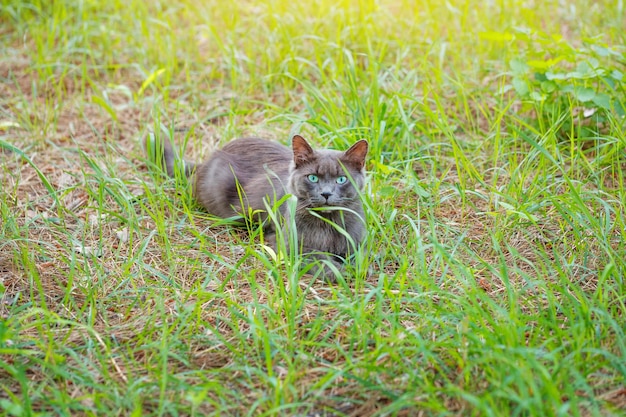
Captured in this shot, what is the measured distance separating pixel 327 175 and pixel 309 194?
0.13m

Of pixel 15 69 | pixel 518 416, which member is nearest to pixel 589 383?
pixel 518 416

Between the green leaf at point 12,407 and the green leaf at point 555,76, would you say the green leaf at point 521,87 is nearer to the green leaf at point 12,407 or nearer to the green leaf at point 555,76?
the green leaf at point 555,76

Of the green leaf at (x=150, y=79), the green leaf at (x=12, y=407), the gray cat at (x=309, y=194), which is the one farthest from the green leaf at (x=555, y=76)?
the green leaf at (x=12, y=407)

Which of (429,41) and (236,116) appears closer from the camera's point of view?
(236,116)

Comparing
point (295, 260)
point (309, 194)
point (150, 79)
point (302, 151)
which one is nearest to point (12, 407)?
point (295, 260)

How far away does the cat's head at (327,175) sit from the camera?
3170 mm

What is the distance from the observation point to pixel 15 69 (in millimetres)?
5426

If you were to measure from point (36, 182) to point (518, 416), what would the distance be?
3194mm

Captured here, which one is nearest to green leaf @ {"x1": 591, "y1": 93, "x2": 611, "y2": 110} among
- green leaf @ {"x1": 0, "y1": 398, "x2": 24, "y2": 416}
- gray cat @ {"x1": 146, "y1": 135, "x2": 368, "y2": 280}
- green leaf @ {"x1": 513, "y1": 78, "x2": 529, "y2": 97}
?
green leaf @ {"x1": 513, "y1": 78, "x2": 529, "y2": 97}

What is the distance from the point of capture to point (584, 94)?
3902mm

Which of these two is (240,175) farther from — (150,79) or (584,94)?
(584,94)

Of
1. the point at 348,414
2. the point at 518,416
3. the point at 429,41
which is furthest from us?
the point at 429,41

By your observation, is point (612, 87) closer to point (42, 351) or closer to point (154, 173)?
point (154, 173)

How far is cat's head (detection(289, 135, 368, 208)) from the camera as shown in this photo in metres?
3.17
